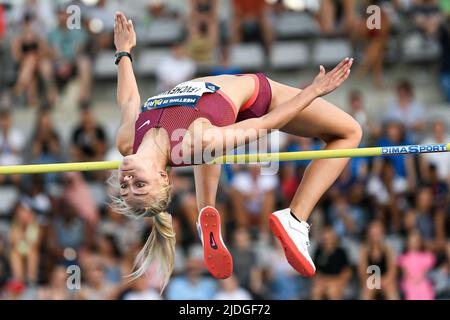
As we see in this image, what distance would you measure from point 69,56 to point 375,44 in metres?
3.79

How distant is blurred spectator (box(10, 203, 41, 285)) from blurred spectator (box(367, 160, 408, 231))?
3.54 m

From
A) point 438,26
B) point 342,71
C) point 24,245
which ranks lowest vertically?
point 24,245

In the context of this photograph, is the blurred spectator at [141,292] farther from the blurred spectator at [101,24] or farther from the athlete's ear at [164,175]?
the blurred spectator at [101,24]

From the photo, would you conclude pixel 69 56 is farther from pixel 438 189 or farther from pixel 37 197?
pixel 438 189

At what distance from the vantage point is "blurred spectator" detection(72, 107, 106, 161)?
1261cm

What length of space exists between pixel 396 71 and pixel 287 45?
1.39 m

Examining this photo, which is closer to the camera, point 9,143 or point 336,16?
point 9,143

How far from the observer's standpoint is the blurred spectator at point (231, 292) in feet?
35.2

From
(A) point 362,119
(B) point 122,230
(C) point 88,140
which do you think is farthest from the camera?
(C) point 88,140

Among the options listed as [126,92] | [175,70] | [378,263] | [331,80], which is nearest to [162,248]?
[126,92]

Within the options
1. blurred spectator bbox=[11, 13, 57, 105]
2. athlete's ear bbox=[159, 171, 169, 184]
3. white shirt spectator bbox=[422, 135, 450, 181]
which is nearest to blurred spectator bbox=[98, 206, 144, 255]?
blurred spectator bbox=[11, 13, 57, 105]

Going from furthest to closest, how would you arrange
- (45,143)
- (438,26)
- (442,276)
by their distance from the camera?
1. (438,26)
2. (45,143)
3. (442,276)

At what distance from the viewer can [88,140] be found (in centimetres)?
1270

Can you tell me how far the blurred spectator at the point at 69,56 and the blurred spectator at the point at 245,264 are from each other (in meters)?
3.68
